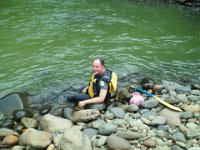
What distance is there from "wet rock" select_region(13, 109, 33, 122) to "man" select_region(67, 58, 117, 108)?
112cm

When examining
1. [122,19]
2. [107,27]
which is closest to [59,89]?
[107,27]

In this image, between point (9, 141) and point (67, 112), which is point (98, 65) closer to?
point (67, 112)

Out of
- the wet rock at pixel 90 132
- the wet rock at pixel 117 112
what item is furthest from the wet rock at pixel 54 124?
the wet rock at pixel 117 112

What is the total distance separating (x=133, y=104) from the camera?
7.42m

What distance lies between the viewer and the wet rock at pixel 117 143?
5664 mm

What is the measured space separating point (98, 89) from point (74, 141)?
220cm

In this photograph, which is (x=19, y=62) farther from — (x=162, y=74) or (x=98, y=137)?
(x=98, y=137)

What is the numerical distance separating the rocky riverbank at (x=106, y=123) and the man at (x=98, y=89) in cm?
20

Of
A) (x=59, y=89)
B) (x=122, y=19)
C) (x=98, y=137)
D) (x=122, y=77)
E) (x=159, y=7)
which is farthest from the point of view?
(x=159, y=7)

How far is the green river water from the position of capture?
977 cm

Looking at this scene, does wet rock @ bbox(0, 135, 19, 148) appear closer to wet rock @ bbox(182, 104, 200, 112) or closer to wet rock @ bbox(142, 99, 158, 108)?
wet rock @ bbox(142, 99, 158, 108)

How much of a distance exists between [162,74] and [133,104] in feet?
8.66

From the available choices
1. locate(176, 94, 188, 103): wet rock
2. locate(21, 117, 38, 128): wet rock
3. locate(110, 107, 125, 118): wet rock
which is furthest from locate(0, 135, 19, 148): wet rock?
locate(176, 94, 188, 103): wet rock

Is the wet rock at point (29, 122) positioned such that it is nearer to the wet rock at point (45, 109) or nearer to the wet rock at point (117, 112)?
the wet rock at point (45, 109)
